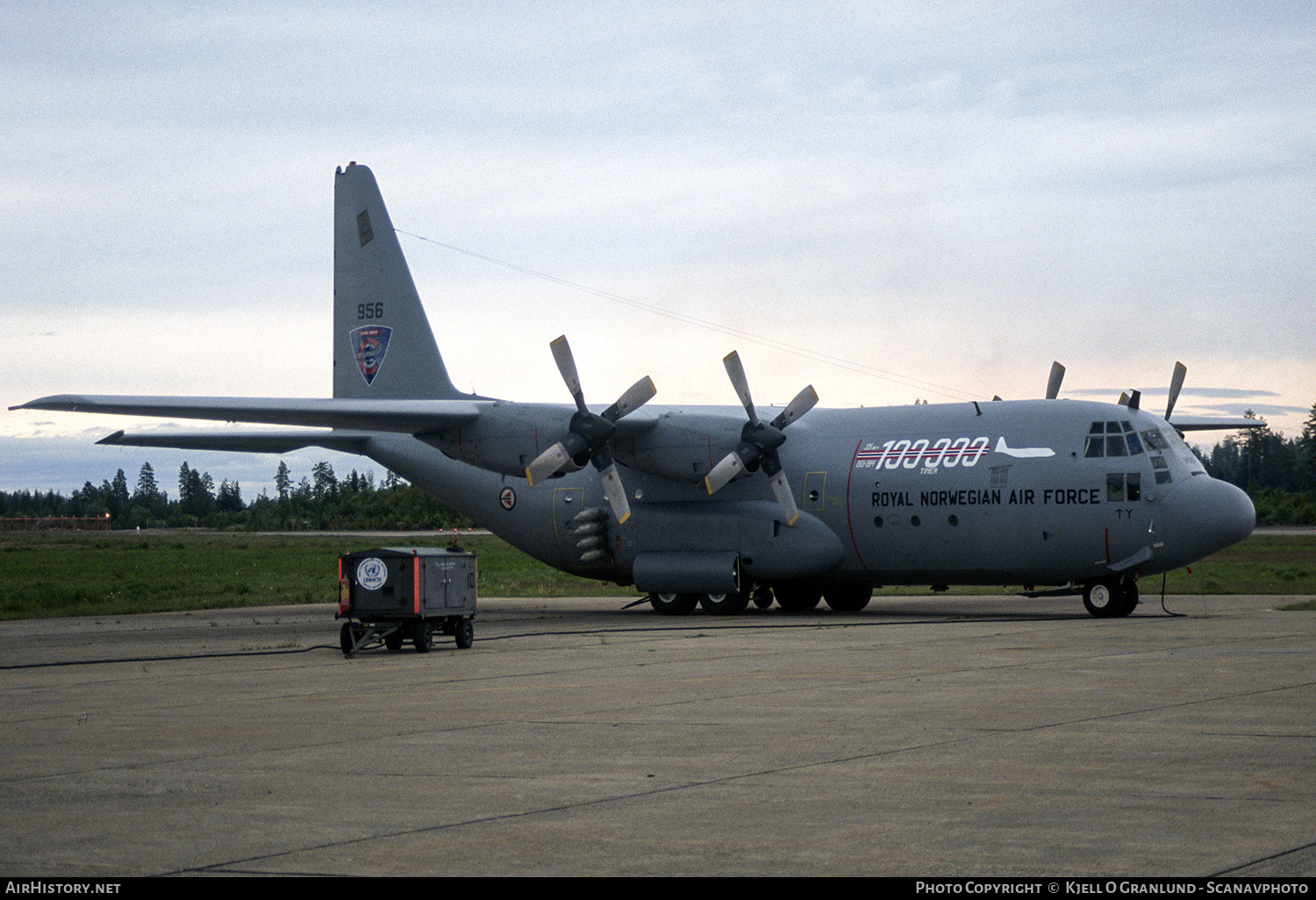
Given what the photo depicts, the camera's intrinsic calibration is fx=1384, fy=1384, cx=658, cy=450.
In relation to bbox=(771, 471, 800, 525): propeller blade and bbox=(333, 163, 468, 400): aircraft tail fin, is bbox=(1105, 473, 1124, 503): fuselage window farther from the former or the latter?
bbox=(333, 163, 468, 400): aircraft tail fin

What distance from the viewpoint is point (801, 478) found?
31.4 meters

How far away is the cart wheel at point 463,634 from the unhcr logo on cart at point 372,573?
1.70 m

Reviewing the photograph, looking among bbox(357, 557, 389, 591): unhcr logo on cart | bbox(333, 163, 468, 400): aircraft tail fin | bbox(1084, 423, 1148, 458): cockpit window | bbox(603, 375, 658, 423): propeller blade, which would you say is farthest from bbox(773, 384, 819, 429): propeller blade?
bbox(357, 557, 389, 591): unhcr logo on cart

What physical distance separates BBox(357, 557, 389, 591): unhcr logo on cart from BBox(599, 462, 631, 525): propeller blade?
970cm

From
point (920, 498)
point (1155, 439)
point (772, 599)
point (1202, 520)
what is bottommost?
point (772, 599)

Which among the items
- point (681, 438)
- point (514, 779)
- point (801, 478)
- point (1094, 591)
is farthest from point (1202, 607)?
point (514, 779)

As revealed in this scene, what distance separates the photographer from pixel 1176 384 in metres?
31.6

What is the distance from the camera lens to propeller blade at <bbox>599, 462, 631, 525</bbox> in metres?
30.9

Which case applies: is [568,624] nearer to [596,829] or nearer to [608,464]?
[608,464]

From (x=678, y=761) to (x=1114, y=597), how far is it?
65.4 ft

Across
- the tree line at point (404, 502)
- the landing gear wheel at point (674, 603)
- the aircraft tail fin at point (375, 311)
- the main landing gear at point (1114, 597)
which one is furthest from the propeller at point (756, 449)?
the tree line at point (404, 502)

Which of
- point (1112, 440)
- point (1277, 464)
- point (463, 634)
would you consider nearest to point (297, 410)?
point (463, 634)

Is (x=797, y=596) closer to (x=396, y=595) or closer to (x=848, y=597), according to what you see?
(x=848, y=597)

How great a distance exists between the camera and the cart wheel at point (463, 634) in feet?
74.8
